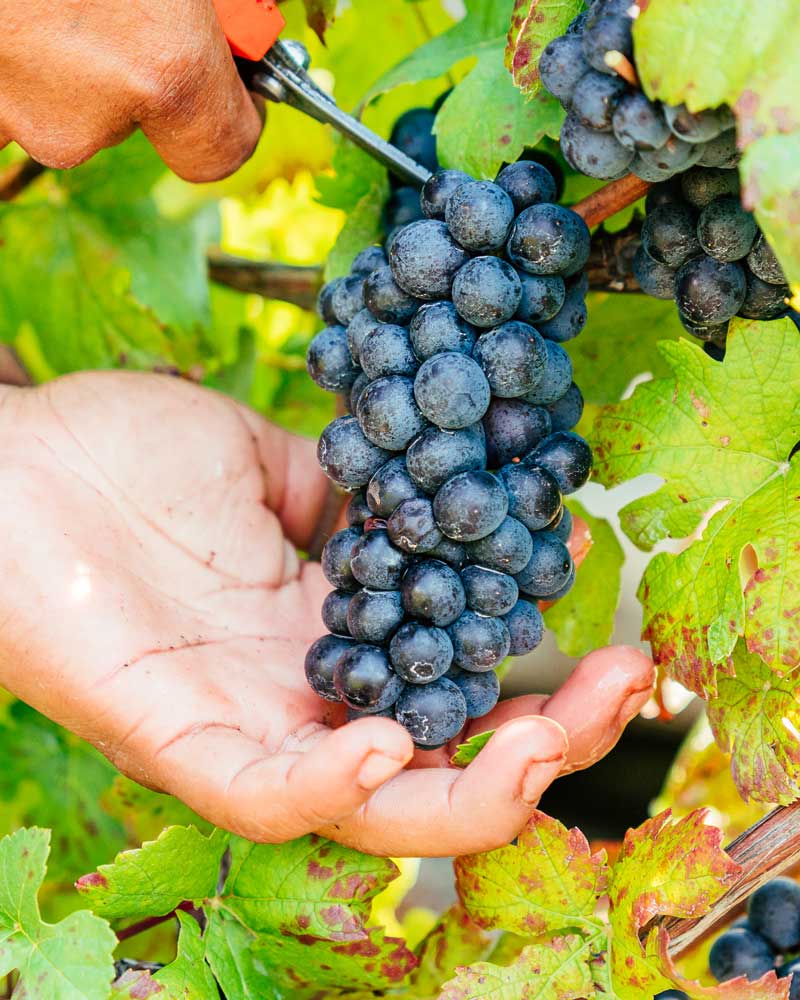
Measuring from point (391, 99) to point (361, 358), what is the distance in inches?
27.3

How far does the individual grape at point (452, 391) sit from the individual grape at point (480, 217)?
114 millimetres

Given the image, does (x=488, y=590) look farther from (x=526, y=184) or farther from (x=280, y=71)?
(x=280, y=71)

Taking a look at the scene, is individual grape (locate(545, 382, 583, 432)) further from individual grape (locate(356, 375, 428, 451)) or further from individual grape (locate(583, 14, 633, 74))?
individual grape (locate(583, 14, 633, 74))

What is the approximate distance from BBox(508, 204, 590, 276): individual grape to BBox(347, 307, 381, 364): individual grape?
6.2 inches

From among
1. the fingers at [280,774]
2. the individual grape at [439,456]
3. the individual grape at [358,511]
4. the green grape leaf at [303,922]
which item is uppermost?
the individual grape at [439,456]

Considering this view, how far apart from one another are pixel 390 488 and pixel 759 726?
0.46 meters

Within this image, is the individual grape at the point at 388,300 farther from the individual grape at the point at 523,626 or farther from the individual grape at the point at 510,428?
the individual grape at the point at 523,626

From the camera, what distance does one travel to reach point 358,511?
3.49 ft

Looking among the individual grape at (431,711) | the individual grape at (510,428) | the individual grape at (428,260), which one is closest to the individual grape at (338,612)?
the individual grape at (431,711)

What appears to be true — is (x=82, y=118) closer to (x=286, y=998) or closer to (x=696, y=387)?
(x=696, y=387)

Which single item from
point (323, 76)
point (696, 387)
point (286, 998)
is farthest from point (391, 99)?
point (286, 998)

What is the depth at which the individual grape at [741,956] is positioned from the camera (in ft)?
4.40

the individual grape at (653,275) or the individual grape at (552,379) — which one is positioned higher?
the individual grape at (653,275)

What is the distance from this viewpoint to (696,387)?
1111mm
